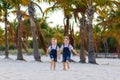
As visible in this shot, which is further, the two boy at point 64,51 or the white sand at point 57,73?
the two boy at point 64,51

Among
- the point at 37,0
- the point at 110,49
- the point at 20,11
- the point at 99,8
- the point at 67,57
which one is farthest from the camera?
the point at 110,49

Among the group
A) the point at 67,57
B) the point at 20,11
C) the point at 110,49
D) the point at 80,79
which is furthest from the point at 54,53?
the point at 110,49

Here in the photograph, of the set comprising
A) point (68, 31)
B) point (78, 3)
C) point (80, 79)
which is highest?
point (78, 3)

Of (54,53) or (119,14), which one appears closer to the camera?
(54,53)

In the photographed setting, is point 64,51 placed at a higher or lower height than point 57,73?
higher

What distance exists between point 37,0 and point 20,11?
4235mm

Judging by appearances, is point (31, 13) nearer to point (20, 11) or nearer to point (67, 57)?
point (20, 11)

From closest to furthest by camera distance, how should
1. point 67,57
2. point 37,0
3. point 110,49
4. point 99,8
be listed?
point 67,57
point 37,0
point 99,8
point 110,49

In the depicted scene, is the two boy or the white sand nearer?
the white sand

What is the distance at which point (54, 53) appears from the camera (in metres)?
14.6

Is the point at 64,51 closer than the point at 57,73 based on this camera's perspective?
No

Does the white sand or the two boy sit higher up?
the two boy

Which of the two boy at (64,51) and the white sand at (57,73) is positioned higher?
the two boy at (64,51)

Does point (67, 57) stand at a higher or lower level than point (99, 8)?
lower
